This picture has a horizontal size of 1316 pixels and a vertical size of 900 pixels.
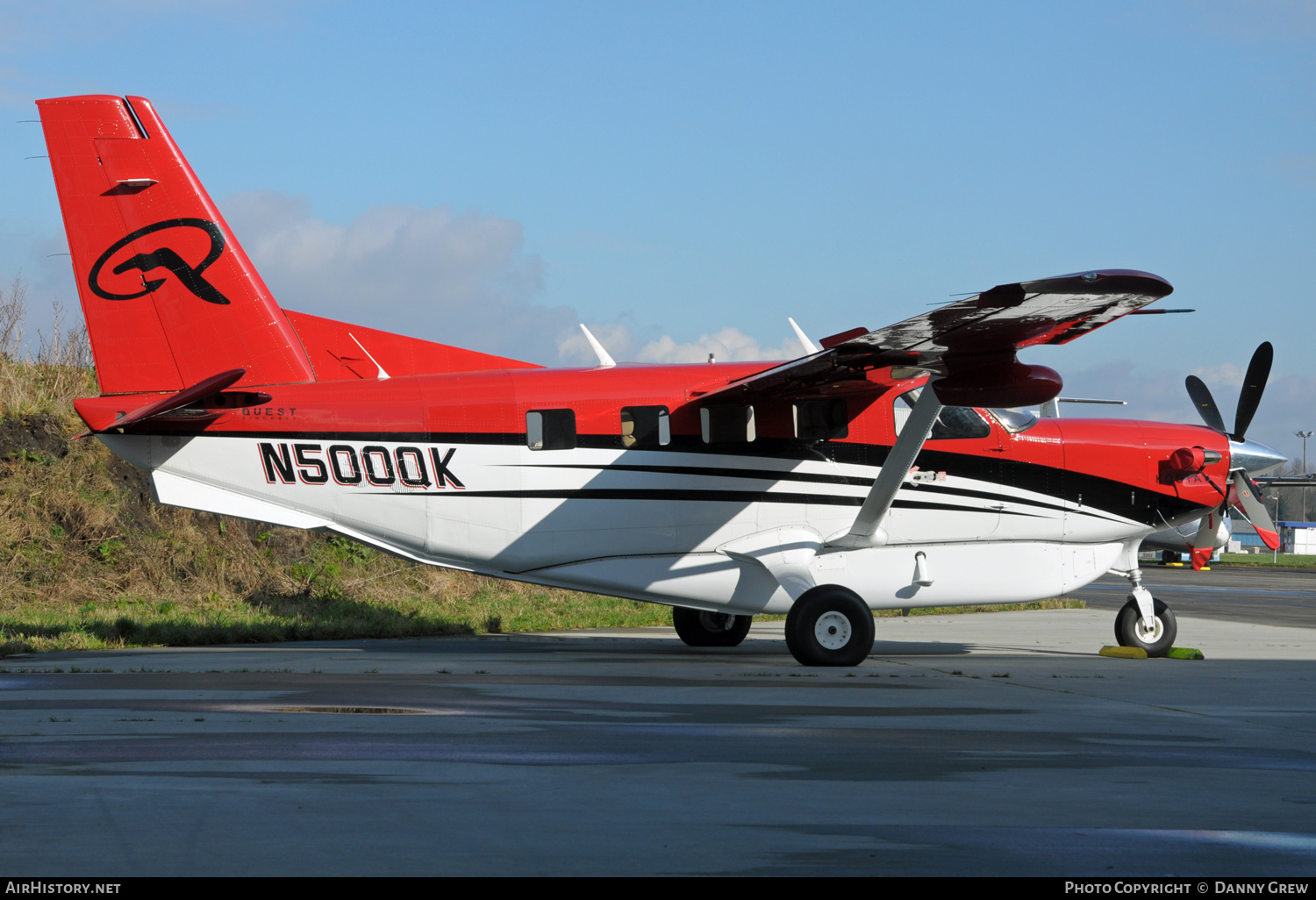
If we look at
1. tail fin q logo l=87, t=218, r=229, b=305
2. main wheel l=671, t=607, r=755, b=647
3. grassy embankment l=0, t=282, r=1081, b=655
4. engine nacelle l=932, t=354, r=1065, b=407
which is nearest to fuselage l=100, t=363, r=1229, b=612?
tail fin q logo l=87, t=218, r=229, b=305

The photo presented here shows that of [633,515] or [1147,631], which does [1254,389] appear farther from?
[633,515]

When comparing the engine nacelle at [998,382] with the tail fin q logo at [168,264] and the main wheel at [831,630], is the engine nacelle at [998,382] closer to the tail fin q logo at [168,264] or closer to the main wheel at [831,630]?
the main wheel at [831,630]

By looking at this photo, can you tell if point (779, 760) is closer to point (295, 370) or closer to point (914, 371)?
point (914, 371)

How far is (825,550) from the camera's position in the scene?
1225cm

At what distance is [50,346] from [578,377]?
16.3 meters

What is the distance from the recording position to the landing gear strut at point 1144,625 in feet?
42.4

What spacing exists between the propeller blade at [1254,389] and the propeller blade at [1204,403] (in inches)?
20.1

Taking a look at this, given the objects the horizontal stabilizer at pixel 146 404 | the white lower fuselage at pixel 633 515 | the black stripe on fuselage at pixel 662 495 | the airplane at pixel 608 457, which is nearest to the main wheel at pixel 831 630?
the airplane at pixel 608 457

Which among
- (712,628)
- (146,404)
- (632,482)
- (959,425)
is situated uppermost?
(146,404)

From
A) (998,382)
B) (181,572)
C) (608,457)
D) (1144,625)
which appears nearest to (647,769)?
(998,382)

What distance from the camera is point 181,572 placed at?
1839cm

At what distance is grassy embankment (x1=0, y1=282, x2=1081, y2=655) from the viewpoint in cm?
1636

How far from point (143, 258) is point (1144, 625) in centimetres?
1131

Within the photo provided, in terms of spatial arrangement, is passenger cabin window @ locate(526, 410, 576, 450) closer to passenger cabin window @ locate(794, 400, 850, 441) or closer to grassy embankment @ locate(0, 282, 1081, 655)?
passenger cabin window @ locate(794, 400, 850, 441)
